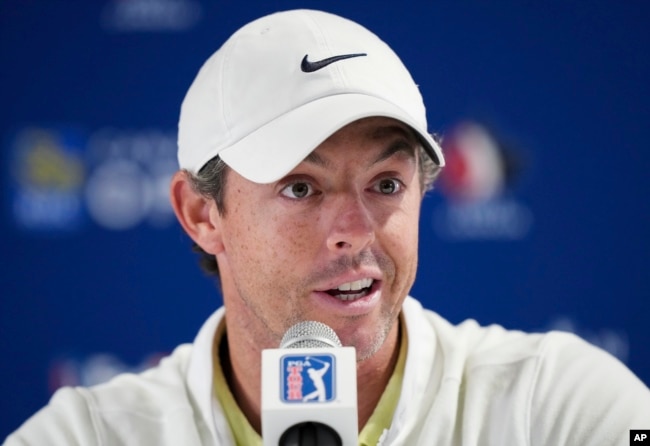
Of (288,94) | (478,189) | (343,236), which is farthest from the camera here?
(478,189)

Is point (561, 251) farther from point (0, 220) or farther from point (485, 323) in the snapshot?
point (0, 220)

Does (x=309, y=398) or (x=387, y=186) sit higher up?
(x=387, y=186)

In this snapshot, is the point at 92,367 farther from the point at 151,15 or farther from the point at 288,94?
the point at 288,94

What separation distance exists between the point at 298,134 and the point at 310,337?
0.58 meters

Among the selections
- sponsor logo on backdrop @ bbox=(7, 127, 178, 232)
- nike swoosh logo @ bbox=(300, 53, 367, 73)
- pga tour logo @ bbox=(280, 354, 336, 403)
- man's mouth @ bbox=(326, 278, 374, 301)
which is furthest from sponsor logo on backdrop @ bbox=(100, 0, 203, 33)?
pga tour logo @ bbox=(280, 354, 336, 403)

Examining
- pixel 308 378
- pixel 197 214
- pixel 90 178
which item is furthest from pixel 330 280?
pixel 90 178

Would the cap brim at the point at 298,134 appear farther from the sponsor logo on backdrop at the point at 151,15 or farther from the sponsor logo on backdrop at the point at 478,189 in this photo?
the sponsor logo on backdrop at the point at 151,15

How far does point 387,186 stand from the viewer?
189 centimetres

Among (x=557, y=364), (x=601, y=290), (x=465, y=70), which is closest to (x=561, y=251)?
(x=601, y=290)

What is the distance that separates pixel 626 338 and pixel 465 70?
808 millimetres

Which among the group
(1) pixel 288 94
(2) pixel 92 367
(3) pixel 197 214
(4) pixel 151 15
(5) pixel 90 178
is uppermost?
(4) pixel 151 15

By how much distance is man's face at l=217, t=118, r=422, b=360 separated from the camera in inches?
71.6

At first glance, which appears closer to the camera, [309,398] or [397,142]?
[309,398]

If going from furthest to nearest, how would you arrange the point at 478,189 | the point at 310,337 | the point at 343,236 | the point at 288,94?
the point at 478,189, the point at 288,94, the point at 343,236, the point at 310,337
